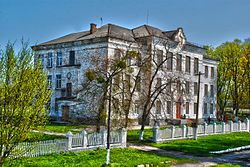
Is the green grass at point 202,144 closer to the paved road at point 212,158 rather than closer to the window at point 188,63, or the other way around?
the paved road at point 212,158

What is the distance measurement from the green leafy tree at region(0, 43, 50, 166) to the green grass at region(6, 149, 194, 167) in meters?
4.61

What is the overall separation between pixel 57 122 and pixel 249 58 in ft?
94.9

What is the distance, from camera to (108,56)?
118ft

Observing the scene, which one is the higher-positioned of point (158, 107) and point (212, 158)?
point (158, 107)

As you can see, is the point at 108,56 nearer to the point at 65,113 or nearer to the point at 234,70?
the point at 65,113

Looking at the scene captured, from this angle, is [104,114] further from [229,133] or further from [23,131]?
[229,133]

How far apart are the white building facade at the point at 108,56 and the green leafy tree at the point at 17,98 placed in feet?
77.6

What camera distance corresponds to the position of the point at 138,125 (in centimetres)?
3866

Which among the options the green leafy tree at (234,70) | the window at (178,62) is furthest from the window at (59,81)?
the green leafy tree at (234,70)

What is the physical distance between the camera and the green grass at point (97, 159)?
1592 centimetres

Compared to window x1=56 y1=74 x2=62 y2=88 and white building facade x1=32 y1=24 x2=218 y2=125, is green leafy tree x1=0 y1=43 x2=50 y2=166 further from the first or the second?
window x1=56 y1=74 x2=62 y2=88

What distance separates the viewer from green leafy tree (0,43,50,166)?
34.6ft

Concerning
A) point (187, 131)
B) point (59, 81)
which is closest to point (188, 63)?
point (59, 81)

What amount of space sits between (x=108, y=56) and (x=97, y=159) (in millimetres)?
19245
